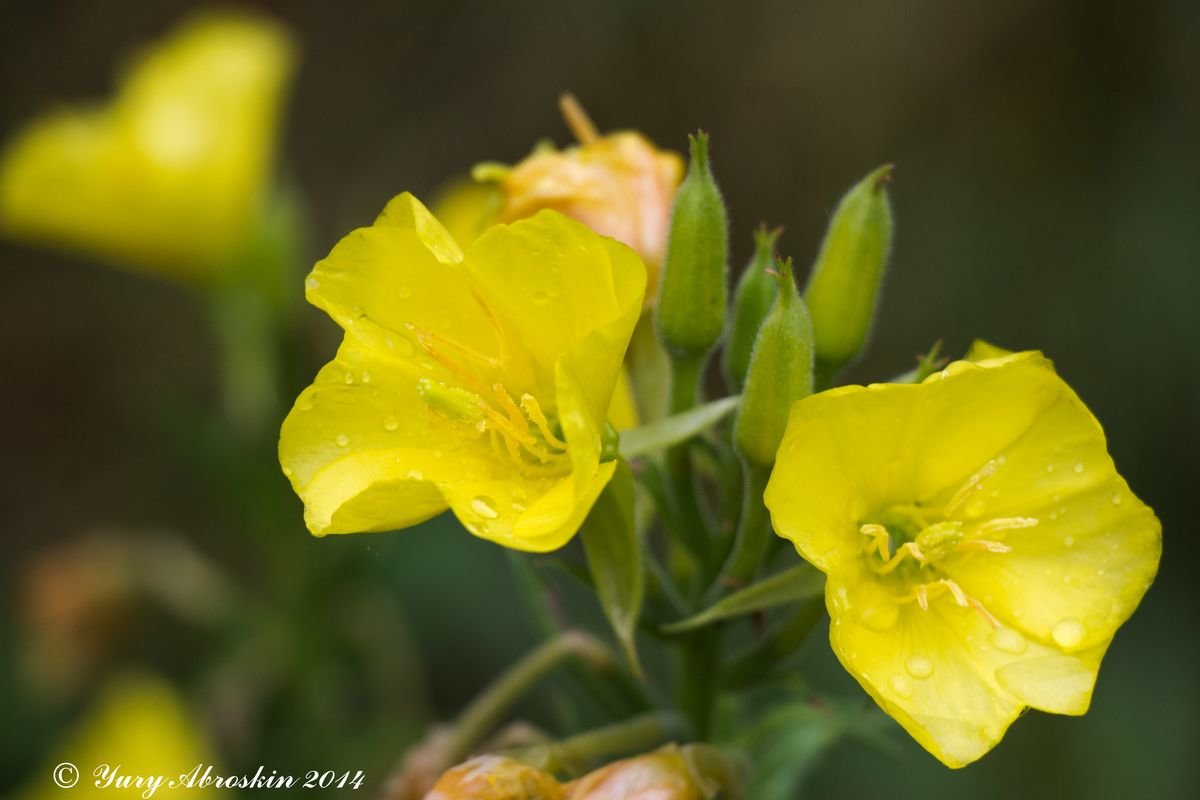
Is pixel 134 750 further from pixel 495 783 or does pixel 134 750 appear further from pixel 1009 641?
pixel 1009 641

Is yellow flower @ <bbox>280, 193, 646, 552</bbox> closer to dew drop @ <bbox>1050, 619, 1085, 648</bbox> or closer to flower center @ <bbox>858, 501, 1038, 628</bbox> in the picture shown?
flower center @ <bbox>858, 501, 1038, 628</bbox>

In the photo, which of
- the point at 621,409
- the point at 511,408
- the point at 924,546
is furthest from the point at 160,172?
the point at 924,546

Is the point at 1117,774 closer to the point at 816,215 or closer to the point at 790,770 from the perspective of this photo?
the point at 790,770

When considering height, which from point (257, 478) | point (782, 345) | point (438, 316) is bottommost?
point (257, 478)

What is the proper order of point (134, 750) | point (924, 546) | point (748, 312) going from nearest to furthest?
point (924, 546) < point (748, 312) < point (134, 750)

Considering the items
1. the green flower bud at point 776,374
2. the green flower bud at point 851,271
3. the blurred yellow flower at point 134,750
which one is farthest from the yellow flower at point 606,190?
the blurred yellow flower at point 134,750

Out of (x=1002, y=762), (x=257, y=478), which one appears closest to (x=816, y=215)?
(x=1002, y=762)
